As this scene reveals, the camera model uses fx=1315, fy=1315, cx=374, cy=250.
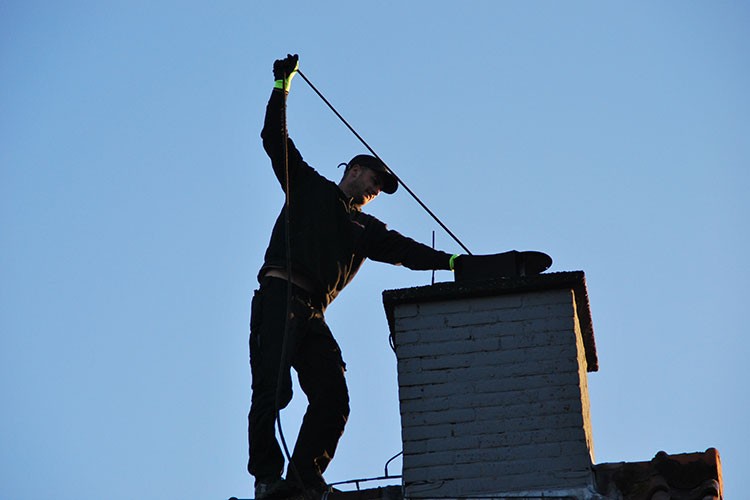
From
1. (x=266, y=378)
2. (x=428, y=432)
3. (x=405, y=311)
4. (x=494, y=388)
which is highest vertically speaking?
(x=405, y=311)

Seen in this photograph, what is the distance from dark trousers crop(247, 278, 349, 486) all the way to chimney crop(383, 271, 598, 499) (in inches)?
30.4

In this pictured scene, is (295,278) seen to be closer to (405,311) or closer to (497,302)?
(405,311)

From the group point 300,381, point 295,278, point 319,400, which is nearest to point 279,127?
point 295,278

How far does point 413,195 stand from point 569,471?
8.74ft

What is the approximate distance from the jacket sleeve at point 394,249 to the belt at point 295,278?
22.6 inches

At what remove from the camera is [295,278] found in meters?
8.12

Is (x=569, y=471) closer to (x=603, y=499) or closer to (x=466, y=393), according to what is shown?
(x=603, y=499)

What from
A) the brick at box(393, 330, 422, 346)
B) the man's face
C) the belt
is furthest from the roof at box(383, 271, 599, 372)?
the man's face

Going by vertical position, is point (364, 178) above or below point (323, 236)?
above

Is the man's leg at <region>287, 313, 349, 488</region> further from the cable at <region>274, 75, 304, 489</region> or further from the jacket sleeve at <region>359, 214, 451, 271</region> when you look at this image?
the jacket sleeve at <region>359, 214, 451, 271</region>

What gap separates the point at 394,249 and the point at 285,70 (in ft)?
4.46

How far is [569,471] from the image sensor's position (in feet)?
22.2

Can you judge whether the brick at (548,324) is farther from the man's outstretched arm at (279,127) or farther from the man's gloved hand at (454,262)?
the man's outstretched arm at (279,127)

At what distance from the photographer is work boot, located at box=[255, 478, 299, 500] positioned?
7.33m
